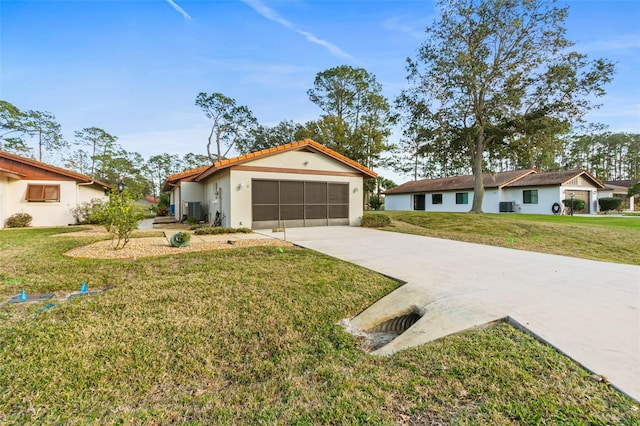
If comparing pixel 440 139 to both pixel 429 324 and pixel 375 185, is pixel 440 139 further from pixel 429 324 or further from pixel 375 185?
pixel 429 324

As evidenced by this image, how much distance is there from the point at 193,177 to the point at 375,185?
22.9 metres

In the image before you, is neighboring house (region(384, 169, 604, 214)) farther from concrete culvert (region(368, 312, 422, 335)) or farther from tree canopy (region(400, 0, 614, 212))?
concrete culvert (region(368, 312, 422, 335))

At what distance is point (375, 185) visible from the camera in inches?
1383

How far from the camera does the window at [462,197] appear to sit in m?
27.2

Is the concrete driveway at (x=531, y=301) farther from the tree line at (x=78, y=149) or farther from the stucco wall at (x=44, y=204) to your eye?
the tree line at (x=78, y=149)

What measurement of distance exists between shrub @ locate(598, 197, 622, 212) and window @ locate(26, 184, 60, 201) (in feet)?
131

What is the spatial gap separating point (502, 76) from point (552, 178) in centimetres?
1013

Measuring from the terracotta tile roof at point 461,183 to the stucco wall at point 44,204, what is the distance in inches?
1092

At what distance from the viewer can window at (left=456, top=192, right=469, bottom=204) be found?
89.3 ft

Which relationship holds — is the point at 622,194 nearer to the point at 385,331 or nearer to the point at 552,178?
the point at 552,178

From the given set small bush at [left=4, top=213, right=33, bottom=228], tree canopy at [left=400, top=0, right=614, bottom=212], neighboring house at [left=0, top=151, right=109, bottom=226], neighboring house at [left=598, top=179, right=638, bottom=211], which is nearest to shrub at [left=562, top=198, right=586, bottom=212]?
tree canopy at [left=400, top=0, right=614, bottom=212]

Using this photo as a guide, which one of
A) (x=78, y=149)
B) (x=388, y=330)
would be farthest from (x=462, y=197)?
(x=78, y=149)

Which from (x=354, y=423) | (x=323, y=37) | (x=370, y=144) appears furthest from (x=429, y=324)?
(x=370, y=144)

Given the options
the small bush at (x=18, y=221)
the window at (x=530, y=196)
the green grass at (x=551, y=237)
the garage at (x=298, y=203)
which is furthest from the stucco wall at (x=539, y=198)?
the small bush at (x=18, y=221)
